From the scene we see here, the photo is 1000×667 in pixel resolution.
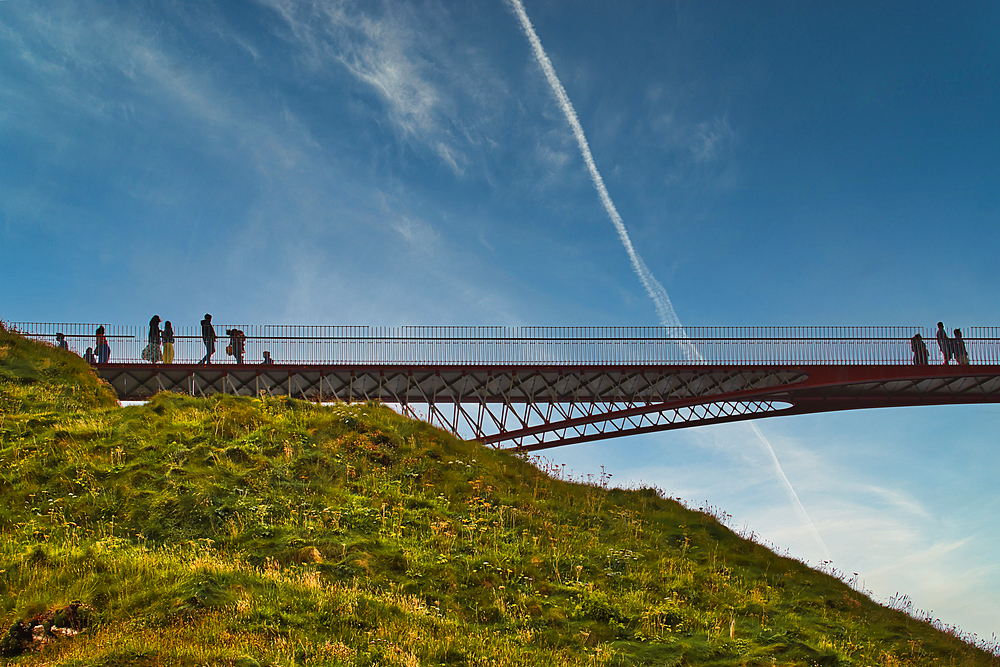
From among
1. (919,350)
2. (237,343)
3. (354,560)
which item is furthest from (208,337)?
(919,350)

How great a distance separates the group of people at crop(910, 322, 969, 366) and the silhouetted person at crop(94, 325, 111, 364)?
41.3m

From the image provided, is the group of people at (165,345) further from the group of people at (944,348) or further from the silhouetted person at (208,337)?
the group of people at (944,348)

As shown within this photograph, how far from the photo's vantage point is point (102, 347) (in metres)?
35.8

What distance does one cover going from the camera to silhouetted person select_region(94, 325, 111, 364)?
116ft

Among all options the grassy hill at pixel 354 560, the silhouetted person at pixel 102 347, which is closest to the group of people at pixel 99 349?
the silhouetted person at pixel 102 347

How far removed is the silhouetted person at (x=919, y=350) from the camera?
129 feet

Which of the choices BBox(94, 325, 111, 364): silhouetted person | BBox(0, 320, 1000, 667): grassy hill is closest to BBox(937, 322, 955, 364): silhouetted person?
BBox(0, 320, 1000, 667): grassy hill

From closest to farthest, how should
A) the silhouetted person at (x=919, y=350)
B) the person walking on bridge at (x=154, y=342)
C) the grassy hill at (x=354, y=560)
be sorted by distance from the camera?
1. the grassy hill at (x=354, y=560)
2. the person walking on bridge at (x=154, y=342)
3. the silhouetted person at (x=919, y=350)

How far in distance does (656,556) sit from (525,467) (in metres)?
6.24

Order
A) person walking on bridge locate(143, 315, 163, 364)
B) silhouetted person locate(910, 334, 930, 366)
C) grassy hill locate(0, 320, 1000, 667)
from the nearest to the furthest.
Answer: grassy hill locate(0, 320, 1000, 667) → person walking on bridge locate(143, 315, 163, 364) → silhouetted person locate(910, 334, 930, 366)

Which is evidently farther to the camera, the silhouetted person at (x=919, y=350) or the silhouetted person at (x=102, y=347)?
the silhouetted person at (x=919, y=350)

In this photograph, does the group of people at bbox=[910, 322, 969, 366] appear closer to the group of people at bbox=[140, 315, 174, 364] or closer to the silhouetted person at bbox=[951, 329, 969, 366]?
the silhouetted person at bbox=[951, 329, 969, 366]

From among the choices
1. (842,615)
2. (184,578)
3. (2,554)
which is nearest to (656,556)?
(842,615)

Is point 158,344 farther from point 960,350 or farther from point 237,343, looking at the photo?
point 960,350
